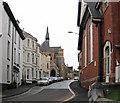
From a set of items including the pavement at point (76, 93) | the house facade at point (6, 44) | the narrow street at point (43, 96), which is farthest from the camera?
the house facade at point (6, 44)

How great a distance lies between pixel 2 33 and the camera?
23.2 meters

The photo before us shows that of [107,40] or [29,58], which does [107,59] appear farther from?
[29,58]

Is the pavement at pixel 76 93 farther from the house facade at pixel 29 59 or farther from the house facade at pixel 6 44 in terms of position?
the house facade at pixel 29 59

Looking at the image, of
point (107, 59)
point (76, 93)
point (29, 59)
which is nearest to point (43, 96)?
point (76, 93)

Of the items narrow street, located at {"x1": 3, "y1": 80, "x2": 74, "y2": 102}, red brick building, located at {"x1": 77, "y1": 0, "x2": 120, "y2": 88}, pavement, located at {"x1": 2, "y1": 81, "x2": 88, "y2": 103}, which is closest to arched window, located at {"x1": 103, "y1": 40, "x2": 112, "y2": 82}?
red brick building, located at {"x1": 77, "y1": 0, "x2": 120, "y2": 88}

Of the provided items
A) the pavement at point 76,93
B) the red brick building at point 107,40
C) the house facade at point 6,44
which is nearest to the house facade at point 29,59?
the house facade at point 6,44

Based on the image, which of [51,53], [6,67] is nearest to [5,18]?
[6,67]

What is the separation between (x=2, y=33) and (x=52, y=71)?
68.7 meters

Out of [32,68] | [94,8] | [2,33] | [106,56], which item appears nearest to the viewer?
[106,56]

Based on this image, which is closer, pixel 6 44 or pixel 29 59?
pixel 6 44

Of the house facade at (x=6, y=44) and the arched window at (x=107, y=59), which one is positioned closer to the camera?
the arched window at (x=107, y=59)

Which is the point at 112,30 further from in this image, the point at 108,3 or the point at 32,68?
the point at 32,68

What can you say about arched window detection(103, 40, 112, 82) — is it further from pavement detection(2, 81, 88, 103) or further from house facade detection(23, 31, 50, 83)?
house facade detection(23, 31, 50, 83)

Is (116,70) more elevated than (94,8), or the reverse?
(94,8)
